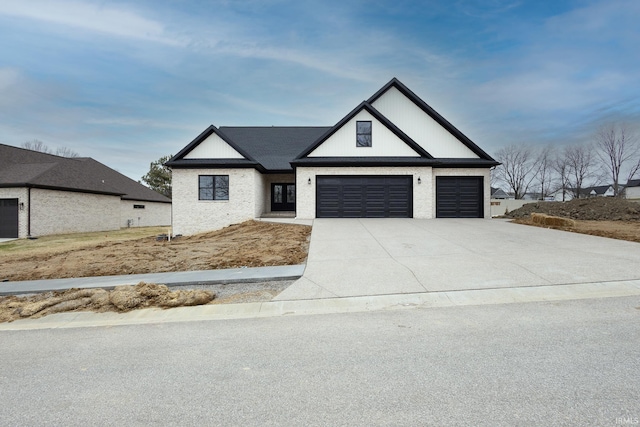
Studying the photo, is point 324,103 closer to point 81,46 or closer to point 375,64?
point 375,64

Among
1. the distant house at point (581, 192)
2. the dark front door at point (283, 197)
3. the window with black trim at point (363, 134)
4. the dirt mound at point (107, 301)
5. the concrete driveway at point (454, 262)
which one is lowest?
the dirt mound at point (107, 301)

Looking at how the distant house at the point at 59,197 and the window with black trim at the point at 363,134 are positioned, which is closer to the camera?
the window with black trim at the point at 363,134

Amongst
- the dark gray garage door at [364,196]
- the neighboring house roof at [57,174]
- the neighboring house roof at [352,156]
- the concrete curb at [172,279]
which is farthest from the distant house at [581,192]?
the neighboring house roof at [57,174]

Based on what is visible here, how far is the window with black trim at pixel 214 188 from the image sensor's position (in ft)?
63.2

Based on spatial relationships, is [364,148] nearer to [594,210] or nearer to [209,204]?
[209,204]

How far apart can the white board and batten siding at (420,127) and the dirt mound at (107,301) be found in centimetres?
1750

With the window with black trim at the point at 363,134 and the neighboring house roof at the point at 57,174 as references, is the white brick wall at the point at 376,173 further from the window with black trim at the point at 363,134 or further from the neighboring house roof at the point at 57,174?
the neighboring house roof at the point at 57,174

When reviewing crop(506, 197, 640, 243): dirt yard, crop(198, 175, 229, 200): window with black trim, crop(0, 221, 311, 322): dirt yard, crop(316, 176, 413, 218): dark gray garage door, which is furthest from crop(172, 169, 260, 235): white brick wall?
crop(506, 197, 640, 243): dirt yard

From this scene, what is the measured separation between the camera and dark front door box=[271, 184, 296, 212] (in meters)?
22.8

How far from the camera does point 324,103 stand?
35469 mm

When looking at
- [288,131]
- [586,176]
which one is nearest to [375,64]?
[288,131]

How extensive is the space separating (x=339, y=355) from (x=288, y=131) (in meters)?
24.7

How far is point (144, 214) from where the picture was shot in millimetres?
34438

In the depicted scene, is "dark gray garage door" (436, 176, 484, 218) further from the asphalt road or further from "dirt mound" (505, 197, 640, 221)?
the asphalt road
